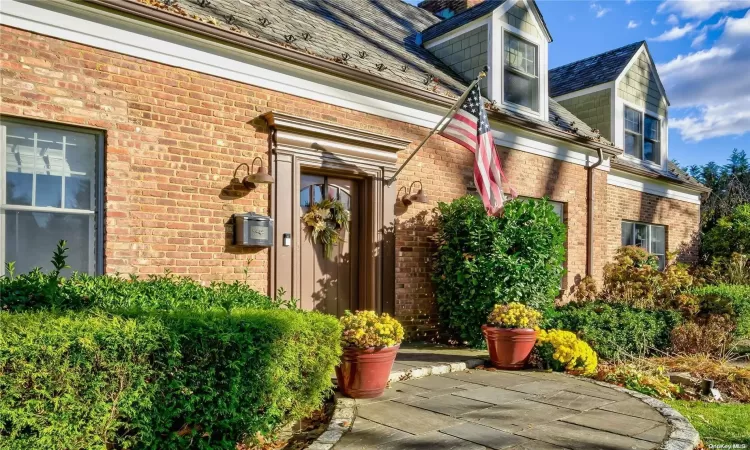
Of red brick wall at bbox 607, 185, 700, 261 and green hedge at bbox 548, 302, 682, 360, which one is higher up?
red brick wall at bbox 607, 185, 700, 261

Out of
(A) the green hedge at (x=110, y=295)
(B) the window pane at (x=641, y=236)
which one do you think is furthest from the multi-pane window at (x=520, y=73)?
(A) the green hedge at (x=110, y=295)

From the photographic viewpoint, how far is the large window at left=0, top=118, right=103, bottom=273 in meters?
4.87

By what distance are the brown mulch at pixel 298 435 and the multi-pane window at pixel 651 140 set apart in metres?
12.0

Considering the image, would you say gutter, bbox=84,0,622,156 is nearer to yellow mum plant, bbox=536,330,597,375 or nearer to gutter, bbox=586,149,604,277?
gutter, bbox=586,149,604,277

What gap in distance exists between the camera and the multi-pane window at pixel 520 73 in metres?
9.96

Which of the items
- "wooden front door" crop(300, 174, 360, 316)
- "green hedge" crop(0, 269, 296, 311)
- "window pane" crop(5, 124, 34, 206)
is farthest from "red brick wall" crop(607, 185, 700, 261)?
"window pane" crop(5, 124, 34, 206)

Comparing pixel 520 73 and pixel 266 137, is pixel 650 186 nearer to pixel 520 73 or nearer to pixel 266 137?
pixel 520 73

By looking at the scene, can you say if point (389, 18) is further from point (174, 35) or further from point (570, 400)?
point (570, 400)

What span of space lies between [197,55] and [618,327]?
6.79m

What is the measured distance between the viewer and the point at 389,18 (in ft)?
36.6

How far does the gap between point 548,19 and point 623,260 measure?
4.94 metres

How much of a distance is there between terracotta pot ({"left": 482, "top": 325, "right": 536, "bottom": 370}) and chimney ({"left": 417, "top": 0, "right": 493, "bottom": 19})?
28.3ft

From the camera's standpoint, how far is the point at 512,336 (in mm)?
6367

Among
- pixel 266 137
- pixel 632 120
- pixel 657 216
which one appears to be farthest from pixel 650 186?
pixel 266 137
